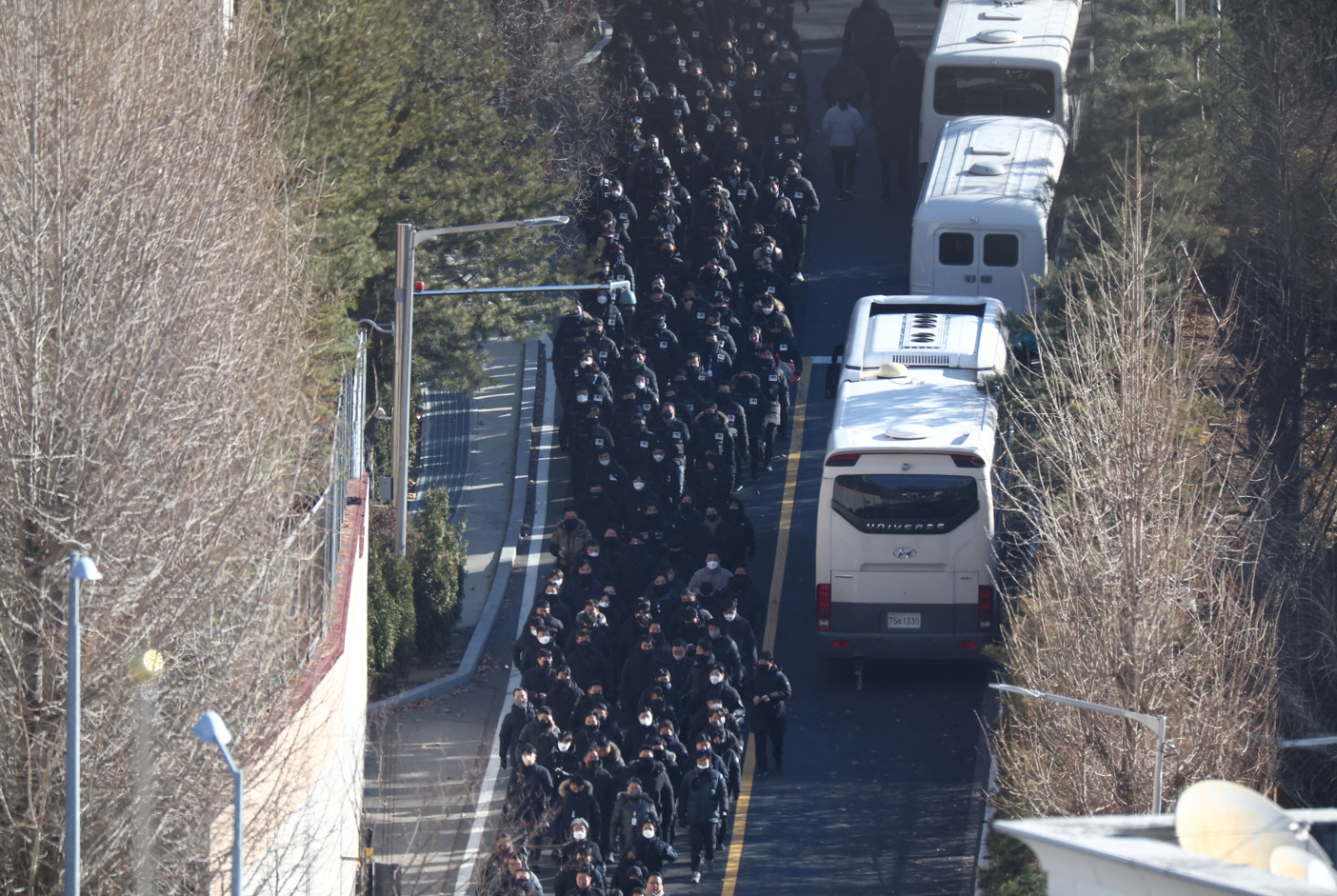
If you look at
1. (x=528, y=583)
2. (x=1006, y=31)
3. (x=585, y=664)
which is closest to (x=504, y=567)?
(x=528, y=583)

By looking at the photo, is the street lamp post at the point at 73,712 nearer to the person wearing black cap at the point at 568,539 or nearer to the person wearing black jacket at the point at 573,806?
the person wearing black jacket at the point at 573,806

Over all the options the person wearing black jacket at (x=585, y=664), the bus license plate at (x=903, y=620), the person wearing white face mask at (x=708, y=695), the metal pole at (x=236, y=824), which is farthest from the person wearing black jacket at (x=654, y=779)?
the metal pole at (x=236, y=824)

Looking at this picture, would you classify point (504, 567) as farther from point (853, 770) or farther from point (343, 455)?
point (853, 770)

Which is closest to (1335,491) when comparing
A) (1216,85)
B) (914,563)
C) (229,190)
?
(914,563)

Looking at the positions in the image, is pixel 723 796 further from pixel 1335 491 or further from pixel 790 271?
pixel 790 271

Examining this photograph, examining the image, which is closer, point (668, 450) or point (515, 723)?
point (515, 723)
